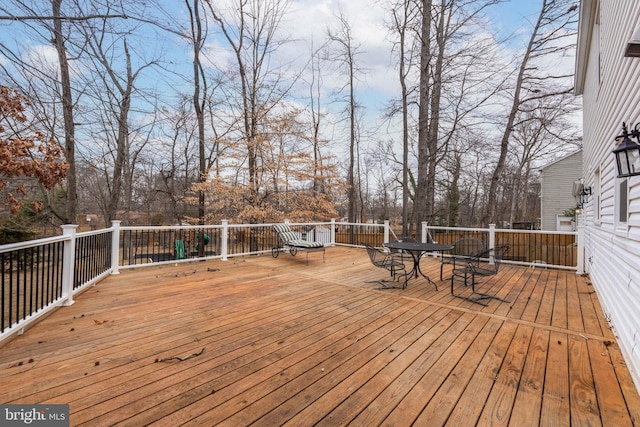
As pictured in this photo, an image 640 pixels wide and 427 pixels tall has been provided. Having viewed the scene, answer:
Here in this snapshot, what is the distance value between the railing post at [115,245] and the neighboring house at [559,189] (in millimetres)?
17059

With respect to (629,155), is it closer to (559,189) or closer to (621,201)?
(621,201)

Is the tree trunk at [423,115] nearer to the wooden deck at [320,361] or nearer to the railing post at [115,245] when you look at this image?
the wooden deck at [320,361]

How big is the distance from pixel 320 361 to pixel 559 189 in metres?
16.8

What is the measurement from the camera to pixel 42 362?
Result: 2119 mm

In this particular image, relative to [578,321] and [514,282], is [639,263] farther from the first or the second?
[514,282]

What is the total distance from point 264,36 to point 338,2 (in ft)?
11.0

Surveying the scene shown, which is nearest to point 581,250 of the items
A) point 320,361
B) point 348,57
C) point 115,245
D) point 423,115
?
point 423,115

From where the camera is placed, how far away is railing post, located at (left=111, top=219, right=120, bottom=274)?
4.81 meters

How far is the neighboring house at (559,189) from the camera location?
13.5m

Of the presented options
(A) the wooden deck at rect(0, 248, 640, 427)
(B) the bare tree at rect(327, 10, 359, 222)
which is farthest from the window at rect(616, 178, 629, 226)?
(B) the bare tree at rect(327, 10, 359, 222)

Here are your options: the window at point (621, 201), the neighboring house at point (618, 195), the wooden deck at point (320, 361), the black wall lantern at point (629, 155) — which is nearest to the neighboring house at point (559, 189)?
the neighboring house at point (618, 195)

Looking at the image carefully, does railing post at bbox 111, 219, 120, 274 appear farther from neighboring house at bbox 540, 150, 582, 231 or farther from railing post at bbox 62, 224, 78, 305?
neighboring house at bbox 540, 150, 582, 231

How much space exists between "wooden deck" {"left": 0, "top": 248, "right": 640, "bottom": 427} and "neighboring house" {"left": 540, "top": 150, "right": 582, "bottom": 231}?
41.4 feet

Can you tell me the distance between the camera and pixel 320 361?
2.21m
